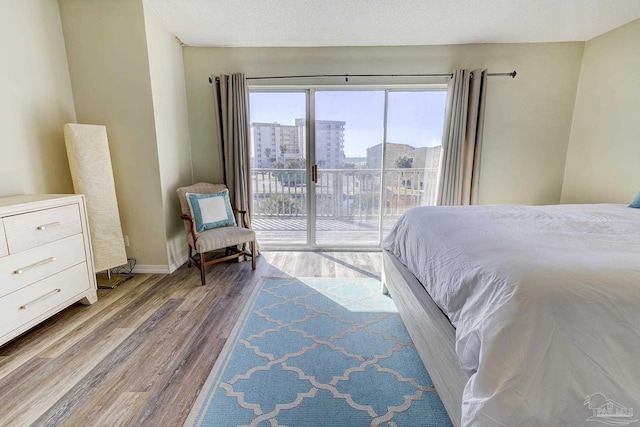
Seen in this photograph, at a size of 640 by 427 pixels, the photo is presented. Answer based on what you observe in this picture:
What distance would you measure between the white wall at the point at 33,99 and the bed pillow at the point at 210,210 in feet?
3.65

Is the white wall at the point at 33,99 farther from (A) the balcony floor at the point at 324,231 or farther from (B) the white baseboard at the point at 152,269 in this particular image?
(A) the balcony floor at the point at 324,231

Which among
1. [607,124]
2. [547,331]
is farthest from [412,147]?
[547,331]

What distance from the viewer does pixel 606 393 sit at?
87cm

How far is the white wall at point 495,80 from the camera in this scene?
3287 millimetres

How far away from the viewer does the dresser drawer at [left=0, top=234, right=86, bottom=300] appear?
1.75m

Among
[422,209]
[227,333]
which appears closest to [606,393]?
[422,209]

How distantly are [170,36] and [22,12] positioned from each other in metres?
1.14

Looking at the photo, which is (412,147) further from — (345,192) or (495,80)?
(495,80)

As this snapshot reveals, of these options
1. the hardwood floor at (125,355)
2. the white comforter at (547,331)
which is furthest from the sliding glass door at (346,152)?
the white comforter at (547,331)

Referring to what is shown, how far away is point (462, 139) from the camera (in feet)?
10.7

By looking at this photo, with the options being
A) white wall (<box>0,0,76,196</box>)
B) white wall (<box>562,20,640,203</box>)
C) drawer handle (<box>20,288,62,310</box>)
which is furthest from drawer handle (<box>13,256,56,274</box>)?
white wall (<box>562,20,640,203</box>)

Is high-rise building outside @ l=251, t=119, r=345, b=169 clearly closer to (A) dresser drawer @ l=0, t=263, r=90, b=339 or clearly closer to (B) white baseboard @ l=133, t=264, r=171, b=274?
(B) white baseboard @ l=133, t=264, r=171, b=274

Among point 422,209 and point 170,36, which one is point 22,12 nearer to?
point 170,36

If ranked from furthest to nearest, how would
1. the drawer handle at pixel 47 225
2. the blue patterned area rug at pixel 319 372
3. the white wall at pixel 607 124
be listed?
the white wall at pixel 607 124, the drawer handle at pixel 47 225, the blue patterned area rug at pixel 319 372
